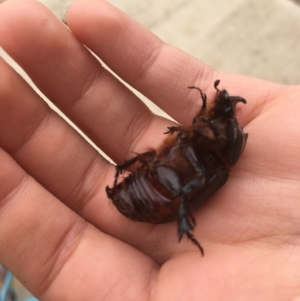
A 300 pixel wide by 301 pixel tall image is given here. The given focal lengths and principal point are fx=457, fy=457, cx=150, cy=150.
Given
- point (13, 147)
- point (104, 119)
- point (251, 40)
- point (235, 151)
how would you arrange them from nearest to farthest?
1. point (235, 151)
2. point (13, 147)
3. point (104, 119)
4. point (251, 40)

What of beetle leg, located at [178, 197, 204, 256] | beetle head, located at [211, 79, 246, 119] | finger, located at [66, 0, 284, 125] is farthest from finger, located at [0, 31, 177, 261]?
beetle head, located at [211, 79, 246, 119]

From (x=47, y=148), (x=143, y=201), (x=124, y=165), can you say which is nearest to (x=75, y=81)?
(x=47, y=148)

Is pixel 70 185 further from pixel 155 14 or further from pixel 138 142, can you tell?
pixel 155 14

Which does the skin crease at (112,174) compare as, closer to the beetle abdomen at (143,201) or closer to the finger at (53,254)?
the finger at (53,254)

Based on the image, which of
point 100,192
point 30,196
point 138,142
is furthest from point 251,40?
point 30,196

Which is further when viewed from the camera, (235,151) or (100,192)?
(100,192)

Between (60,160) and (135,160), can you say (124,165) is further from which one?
(60,160)

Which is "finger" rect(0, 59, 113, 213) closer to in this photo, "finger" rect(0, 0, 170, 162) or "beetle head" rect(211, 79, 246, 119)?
"finger" rect(0, 0, 170, 162)
